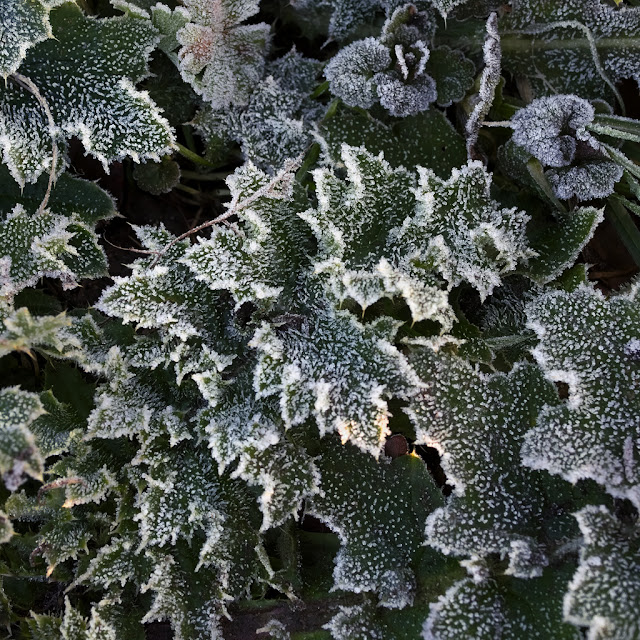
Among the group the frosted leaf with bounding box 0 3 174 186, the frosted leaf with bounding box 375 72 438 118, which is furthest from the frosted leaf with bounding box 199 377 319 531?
the frosted leaf with bounding box 375 72 438 118

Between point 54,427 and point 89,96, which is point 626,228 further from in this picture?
point 54,427

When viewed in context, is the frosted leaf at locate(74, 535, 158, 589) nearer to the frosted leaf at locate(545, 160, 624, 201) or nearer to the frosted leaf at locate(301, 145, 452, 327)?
the frosted leaf at locate(301, 145, 452, 327)

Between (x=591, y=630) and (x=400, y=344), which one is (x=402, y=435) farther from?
(x=591, y=630)

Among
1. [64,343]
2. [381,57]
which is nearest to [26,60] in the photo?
[64,343]

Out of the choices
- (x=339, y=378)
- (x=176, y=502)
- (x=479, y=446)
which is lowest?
(x=176, y=502)

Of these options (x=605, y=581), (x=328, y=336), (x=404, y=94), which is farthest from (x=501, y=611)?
(x=404, y=94)
